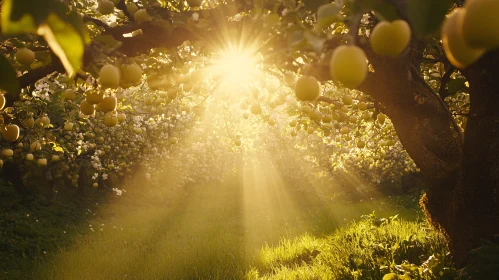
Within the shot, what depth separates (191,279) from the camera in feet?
20.7

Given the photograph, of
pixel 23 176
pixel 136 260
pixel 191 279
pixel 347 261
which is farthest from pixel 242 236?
pixel 23 176

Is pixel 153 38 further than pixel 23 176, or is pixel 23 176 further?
pixel 23 176

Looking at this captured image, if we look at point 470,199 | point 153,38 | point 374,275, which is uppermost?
point 153,38

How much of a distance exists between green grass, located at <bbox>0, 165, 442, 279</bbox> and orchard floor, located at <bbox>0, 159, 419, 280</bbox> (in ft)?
0.07

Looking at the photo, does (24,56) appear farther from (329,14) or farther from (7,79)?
(329,14)

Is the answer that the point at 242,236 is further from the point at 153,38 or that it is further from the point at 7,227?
the point at 153,38

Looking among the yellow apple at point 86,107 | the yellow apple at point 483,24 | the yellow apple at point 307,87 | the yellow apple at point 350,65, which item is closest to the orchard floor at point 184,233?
the yellow apple at point 86,107

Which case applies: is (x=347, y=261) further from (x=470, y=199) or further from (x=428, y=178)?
(x=470, y=199)

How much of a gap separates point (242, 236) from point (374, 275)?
570 centimetres

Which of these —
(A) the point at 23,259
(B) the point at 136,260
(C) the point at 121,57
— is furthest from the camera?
(A) the point at 23,259

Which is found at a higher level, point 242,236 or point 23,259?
point 23,259

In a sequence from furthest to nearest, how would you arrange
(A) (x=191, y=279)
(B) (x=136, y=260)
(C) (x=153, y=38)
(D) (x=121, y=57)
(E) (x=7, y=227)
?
1. (E) (x=7, y=227)
2. (B) (x=136, y=260)
3. (A) (x=191, y=279)
4. (C) (x=153, y=38)
5. (D) (x=121, y=57)

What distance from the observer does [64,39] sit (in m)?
0.74

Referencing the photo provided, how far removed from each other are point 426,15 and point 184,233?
10.8 metres
